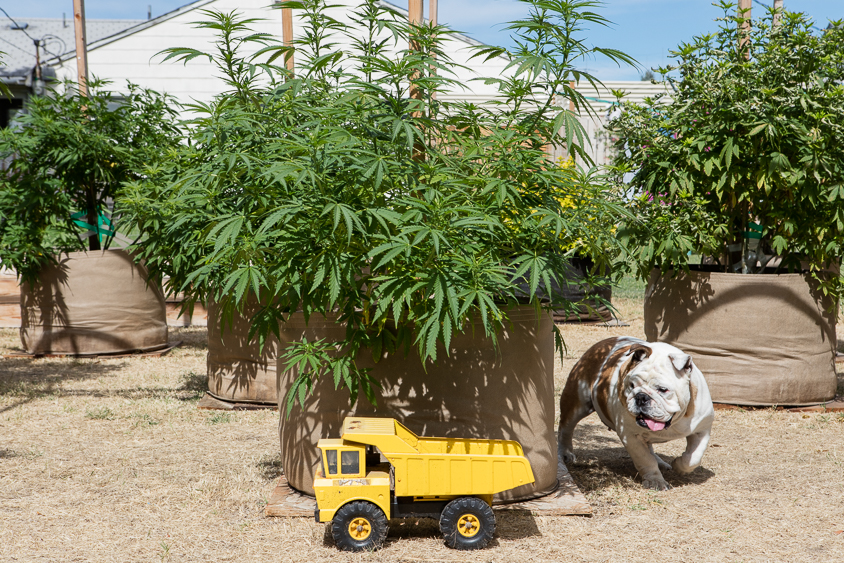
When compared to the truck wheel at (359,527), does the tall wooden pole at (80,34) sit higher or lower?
higher

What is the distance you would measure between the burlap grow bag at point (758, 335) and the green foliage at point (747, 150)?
259mm

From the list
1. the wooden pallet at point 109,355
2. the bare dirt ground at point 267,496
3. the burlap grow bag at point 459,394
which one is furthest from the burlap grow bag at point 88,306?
the burlap grow bag at point 459,394

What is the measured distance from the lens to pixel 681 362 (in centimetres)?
379

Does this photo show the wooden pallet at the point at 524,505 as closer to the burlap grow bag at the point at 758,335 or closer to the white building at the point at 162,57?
the burlap grow bag at the point at 758,335

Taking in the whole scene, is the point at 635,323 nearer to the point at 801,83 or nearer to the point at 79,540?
the point at 801,83

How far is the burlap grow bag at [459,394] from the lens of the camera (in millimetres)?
3637

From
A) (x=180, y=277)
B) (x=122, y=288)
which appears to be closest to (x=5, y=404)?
(x=180, y=277)

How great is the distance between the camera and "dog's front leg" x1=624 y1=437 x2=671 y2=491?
4070mm

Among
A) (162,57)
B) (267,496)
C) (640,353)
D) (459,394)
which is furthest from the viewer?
(162,57)

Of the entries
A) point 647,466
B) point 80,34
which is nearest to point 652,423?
point 647,466

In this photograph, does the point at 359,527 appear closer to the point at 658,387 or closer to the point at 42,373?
the point at 658,387

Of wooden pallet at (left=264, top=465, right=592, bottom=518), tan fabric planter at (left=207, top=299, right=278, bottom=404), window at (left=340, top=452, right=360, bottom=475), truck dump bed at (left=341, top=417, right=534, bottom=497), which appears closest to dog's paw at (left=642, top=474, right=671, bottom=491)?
wooden pallet at (left=264, top=465, right=592, bottom=518)

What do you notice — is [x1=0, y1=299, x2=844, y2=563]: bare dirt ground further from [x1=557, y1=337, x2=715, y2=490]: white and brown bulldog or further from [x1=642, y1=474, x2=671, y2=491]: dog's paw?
[x1=557, y1=337, x2=715, y2=490]: white and brown bulldog

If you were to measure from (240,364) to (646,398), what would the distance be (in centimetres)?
338
